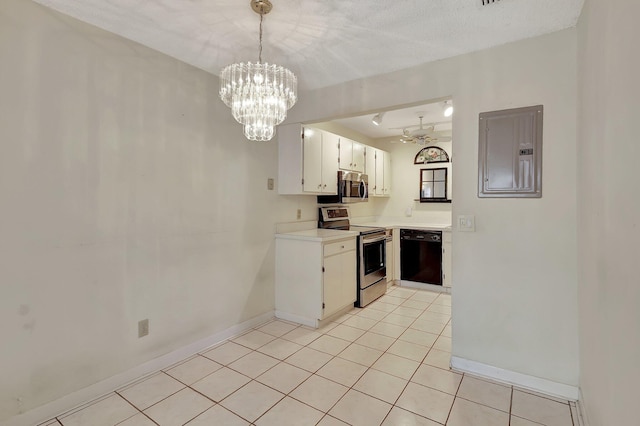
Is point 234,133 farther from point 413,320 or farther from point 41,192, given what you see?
point 413,320

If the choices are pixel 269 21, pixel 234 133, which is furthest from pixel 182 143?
pixel 269 21

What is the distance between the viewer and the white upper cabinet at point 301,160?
134 inches

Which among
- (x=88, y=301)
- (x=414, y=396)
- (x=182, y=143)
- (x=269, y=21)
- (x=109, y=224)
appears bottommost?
(x=414, y=396)

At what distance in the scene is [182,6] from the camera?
1.83 meters

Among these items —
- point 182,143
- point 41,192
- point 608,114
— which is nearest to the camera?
point 608,114

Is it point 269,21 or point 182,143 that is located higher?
point 269,21

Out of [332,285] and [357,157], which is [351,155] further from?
[332,285]

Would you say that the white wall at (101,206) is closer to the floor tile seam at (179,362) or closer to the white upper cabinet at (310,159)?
the floor tile seam at (179,362)

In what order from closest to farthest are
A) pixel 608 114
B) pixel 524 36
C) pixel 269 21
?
pixel 608 114 → pixel 269 21 → pixel 524 36

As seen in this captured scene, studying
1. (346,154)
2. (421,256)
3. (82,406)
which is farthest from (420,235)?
(82,406)

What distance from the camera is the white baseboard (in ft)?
5.78

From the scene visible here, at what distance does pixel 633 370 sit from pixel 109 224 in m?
2.76

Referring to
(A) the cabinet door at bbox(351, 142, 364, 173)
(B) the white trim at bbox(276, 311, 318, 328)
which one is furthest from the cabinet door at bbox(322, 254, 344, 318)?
(A) the cabinet door at bbox(351, 142, 364, 173)

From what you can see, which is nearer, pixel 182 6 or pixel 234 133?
pixel 182 6
